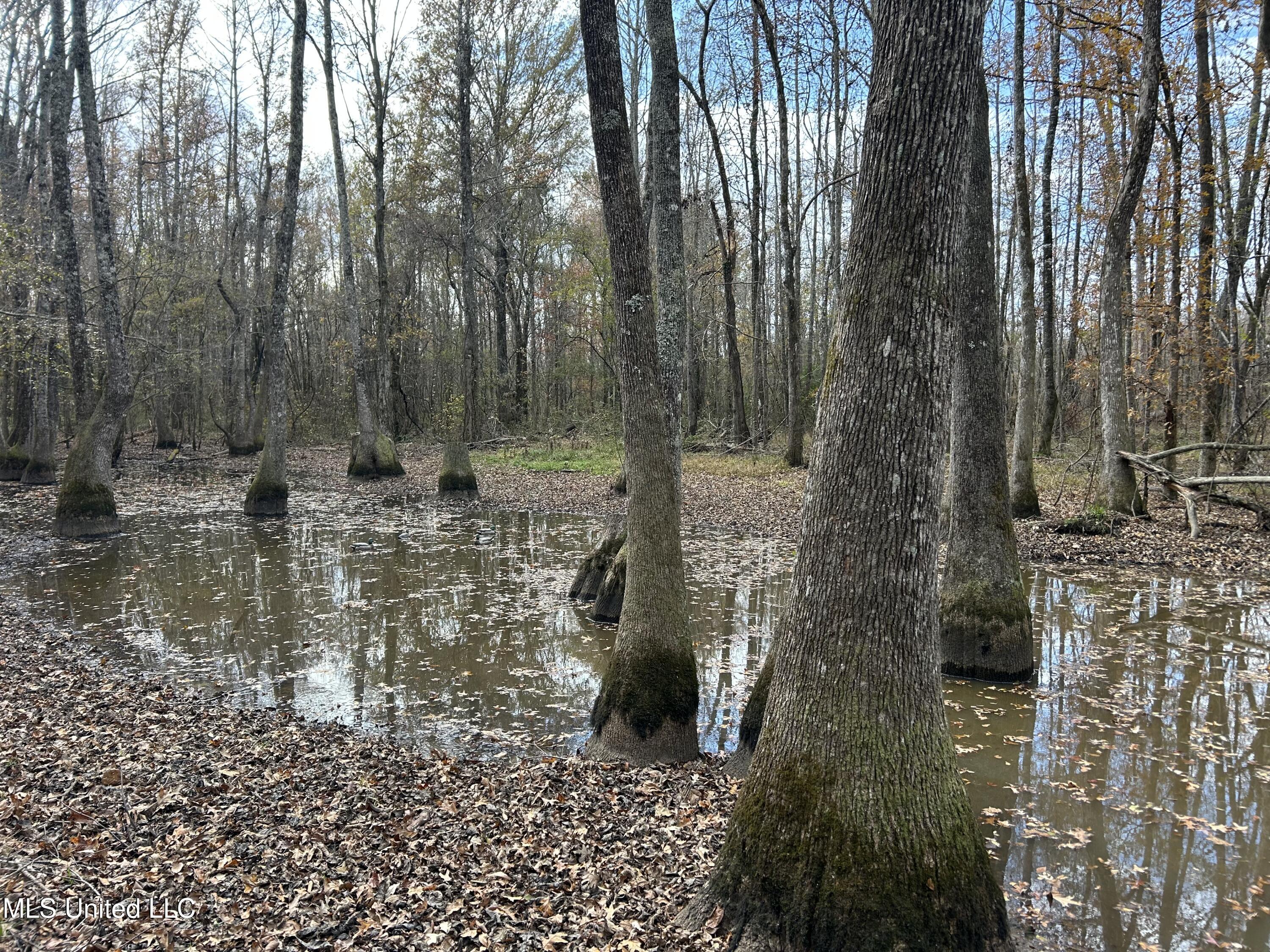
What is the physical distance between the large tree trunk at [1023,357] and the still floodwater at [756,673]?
338 centimetres

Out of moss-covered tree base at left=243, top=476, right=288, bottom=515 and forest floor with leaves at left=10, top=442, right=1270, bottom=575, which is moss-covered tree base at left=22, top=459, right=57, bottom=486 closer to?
forest floor with leaves at left=10, top=442, right=1270, bottom=575

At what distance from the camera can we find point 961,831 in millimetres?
2975

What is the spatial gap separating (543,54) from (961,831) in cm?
3155

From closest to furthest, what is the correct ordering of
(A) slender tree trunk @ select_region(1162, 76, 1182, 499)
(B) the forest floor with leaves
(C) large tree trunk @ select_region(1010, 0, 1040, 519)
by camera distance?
(B) the forest floor with leaves → (C) large tree trunk @ select_region(1010, 0, 1040, 519) → (A) slender tree trunk @ select_region(1162, 76, 1182, 499)

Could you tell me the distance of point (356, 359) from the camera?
71.9 feet

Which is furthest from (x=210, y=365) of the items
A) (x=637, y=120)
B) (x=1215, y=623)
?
(x=1215, y=623)

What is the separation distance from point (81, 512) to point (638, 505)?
12.8 m

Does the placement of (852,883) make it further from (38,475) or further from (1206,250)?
(38,475)

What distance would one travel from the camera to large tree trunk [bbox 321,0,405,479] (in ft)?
69.5

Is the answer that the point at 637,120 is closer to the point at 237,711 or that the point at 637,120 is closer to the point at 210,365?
the point at 210,365

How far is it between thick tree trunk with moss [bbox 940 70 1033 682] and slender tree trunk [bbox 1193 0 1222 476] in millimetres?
9562

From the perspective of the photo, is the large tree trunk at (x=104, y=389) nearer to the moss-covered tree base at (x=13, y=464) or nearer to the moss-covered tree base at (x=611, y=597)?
the moss-covered tree base at (x=13, y=464)

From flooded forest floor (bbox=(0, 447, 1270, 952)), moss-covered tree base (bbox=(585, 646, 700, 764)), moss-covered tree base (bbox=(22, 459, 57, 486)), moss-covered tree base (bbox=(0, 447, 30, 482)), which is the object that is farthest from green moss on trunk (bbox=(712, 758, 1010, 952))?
moss-covered tree base (bbox=(0, 447, 30, 482))

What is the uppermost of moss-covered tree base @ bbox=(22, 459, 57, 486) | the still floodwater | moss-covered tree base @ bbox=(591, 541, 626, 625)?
moss-covered tree base @ bbox=(22, 459, 57, 486)
